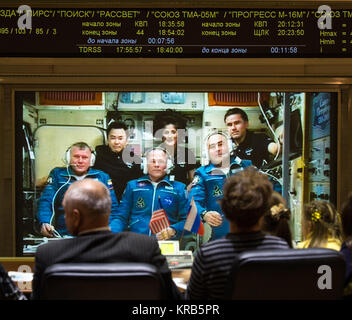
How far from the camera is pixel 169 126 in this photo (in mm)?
4078

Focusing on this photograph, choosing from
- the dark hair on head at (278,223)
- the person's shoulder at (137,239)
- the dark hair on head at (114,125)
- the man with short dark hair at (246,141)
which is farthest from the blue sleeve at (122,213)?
the person's shoulder at (137,239)

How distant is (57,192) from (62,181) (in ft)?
0.33

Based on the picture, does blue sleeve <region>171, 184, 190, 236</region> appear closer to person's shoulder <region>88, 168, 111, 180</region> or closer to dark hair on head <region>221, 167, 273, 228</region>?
person's shoulder <region>88, 168, 111, 180</region>

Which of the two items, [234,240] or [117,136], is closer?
[234,240]

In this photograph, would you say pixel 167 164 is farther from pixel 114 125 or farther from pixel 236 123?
pixel 236 123

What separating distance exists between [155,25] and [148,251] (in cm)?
211

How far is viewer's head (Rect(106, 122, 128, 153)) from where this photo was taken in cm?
406

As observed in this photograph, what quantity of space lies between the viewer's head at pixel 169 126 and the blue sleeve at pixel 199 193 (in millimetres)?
351

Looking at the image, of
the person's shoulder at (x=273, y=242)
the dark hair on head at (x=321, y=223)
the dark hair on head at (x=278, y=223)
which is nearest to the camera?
the person's shoulder at (x=273, y=242)

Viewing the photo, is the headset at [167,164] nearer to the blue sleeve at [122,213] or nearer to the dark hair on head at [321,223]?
the blue sleeve at [122,213]

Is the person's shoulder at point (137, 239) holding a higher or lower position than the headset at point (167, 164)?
lower

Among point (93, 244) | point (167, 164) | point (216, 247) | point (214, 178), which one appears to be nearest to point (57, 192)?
point (167, 164)

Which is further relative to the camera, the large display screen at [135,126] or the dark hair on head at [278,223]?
the large display screen at [135,126]

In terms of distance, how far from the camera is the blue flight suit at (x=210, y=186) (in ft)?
13.5
